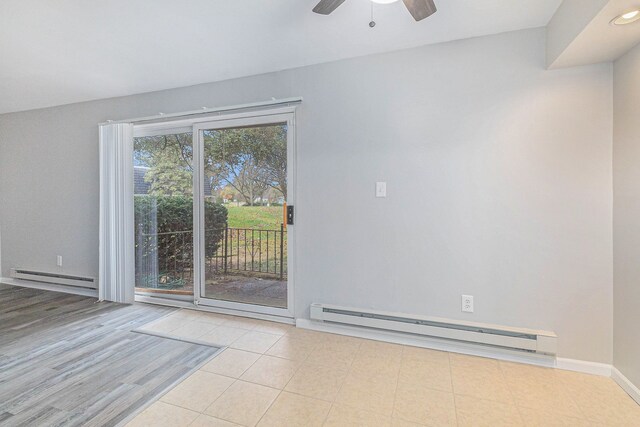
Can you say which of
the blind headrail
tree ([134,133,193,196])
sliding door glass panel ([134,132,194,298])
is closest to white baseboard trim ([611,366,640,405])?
the blind headrail

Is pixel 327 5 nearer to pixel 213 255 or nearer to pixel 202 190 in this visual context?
pixel 202 190

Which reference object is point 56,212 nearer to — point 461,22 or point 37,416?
point 37,416

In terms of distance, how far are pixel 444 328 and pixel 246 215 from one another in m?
2.13

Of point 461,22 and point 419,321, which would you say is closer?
point 461,22

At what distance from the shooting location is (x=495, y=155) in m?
2.24

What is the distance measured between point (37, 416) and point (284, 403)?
1.36m

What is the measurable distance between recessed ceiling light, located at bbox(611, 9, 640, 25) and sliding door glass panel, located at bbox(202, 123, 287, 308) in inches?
92.3

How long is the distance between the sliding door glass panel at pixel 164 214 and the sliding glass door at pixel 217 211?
0.01 metres

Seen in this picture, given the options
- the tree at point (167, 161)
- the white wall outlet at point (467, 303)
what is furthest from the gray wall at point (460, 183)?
the tree at point (167, 161)

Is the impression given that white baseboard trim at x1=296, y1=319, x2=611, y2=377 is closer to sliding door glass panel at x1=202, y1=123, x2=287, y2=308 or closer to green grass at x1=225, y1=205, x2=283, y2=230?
sliding door glass panel at x1=202, y1=123, x2=287, y2=308

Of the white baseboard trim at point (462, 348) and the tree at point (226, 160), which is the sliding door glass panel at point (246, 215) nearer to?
the tree at point (226, 160)

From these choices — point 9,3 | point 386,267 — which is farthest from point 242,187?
point 9,3

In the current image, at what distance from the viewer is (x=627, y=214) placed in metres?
1.85

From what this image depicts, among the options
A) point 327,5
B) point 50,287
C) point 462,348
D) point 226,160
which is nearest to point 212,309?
point 226,160
